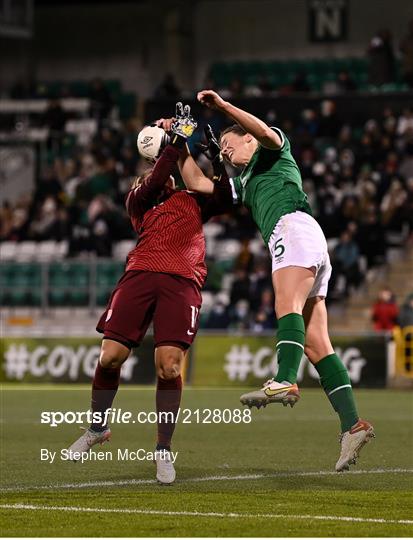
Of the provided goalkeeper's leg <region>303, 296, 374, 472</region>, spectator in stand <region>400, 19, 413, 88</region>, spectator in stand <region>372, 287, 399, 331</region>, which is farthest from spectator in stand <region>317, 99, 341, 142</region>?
goalkeeper's leg <region>303, 296, 374, 472</region>

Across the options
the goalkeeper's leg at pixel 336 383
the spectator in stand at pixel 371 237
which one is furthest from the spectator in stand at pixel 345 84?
the goalkeeper's leg at pixel 336 383

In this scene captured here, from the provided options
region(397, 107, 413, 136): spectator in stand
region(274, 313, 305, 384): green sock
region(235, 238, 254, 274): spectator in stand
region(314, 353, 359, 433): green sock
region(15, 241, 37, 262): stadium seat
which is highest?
region(397, 107, 413, 136): spectator in stand

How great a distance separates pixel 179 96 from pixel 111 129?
1.75 metres

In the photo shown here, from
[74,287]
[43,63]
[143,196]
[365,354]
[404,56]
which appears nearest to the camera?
[143,196]

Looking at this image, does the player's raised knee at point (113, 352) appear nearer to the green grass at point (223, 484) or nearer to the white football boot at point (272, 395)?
the green grass at point (223, 484)

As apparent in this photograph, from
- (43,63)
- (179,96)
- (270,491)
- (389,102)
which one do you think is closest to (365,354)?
(389,102)

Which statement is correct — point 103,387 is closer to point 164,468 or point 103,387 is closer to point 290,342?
point 164,468

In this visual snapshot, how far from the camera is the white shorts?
→ 870 centimetres

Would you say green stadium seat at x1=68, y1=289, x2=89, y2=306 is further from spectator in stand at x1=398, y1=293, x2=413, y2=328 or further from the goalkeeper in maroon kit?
the goalkeeper in maroon kit

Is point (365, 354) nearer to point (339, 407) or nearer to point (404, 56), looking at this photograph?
point (404, 56)

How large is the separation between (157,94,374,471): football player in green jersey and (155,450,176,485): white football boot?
3.50ft

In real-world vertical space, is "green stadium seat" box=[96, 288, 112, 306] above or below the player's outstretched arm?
below

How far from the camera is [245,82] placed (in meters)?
33.6

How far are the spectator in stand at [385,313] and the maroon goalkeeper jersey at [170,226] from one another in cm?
1454
